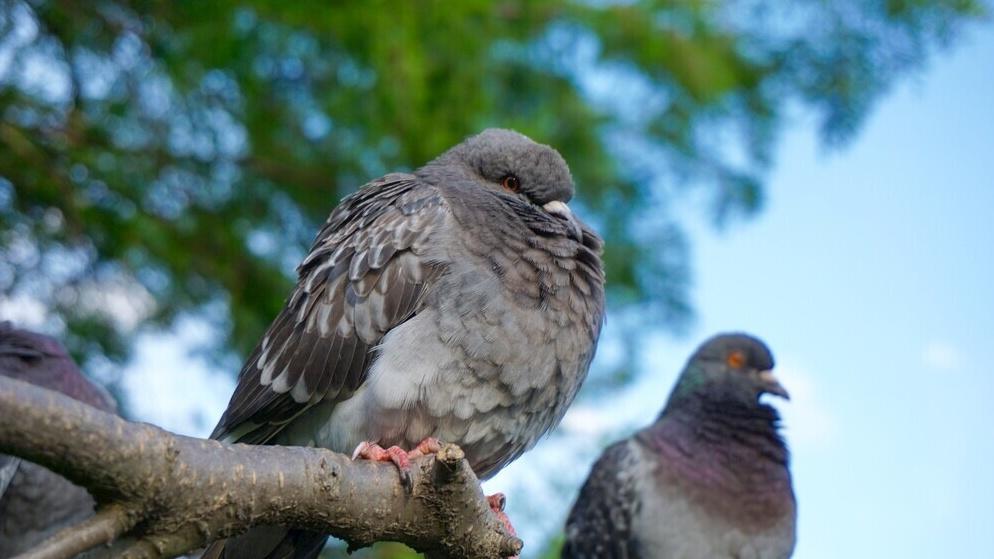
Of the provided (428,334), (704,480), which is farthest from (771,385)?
(428,334)

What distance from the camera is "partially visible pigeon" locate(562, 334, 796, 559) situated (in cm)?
530

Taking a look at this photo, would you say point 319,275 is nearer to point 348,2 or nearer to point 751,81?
point 348,2

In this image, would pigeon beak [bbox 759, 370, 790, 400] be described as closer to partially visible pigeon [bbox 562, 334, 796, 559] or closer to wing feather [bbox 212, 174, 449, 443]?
partially visible pigeon [bbox 562, 334, 796, 559]

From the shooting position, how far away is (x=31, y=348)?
518 centimetres

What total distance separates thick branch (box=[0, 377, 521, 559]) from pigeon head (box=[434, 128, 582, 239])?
1.34 m

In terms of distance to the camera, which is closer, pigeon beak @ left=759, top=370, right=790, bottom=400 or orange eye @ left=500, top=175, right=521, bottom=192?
orange eye @ left=500, top=175, right=521, bottom=192

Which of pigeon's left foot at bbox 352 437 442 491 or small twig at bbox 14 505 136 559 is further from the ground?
pigeon's left foot at bbox 352 437 442 491

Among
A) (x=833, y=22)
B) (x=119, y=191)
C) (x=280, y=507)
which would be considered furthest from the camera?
(x=833, y=22)

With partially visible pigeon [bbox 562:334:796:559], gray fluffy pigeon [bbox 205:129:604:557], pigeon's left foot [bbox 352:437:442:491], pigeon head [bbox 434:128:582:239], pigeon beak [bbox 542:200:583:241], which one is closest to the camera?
pigeon's left foot [bbox 352:437:442:491]

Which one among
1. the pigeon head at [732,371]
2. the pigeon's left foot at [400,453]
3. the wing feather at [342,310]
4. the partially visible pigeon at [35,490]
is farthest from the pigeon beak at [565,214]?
the partially visible pigeon at [35,490]

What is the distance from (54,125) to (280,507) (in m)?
4.72

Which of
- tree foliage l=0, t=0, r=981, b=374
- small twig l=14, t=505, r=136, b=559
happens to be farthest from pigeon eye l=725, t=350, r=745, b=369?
small twig l=14, t=505, r=136, b=559

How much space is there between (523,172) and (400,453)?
128cm

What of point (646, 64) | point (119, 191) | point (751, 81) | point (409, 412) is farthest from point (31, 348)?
point (751, 81)
